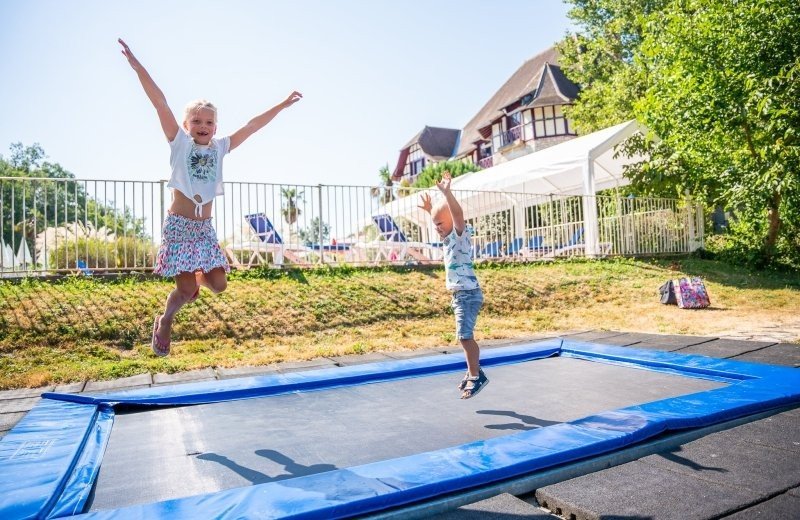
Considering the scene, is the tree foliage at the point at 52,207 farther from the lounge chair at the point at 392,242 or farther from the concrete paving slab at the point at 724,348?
the concrete paving slab at the point at 724,348

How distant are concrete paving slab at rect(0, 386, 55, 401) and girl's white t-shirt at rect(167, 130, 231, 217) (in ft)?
6.00

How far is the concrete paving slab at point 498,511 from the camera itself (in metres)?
1.33

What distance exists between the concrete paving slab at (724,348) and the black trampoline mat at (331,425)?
71 cm

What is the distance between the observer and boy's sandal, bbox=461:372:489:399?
2.69m

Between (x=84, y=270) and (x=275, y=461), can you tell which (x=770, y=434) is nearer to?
(x=275, y=461)

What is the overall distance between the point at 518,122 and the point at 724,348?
2437 cm

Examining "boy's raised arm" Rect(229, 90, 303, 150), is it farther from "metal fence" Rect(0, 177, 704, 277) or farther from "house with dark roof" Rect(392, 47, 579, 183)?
"house with dark roof" Rect(392, 47, 579, 183)

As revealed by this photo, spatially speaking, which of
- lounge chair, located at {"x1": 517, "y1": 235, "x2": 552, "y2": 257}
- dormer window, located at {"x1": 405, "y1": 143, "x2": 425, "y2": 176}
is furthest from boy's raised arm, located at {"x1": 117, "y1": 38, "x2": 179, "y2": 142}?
dormer window, located at {"x1": 405, "y1": 143, "x2": 425, "y2": 176}

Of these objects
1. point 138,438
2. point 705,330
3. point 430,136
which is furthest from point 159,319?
point 430,136

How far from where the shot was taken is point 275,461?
6.18ft

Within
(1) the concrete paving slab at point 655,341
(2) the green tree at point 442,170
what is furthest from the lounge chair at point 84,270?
(2) the green tree at point 442,170

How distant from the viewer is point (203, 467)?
1837 mm

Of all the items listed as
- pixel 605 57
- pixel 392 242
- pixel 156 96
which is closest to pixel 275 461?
pixel 156 96

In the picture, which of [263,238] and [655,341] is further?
[263,238]
